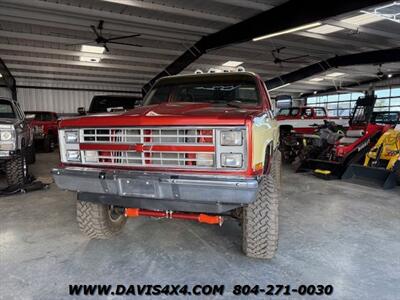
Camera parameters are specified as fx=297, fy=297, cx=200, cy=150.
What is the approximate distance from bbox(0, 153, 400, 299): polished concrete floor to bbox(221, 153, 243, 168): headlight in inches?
39.2

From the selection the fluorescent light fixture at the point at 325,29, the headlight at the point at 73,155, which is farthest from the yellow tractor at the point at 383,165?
the headlight at the point at 73,155

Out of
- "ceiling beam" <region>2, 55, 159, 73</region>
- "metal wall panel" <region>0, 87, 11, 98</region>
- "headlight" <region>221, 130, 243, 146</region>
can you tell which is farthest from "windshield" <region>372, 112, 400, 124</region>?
"metal wall panel" <region>0, 87, 11, 98</region>

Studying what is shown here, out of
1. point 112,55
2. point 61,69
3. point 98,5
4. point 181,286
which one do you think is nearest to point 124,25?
point 98,5

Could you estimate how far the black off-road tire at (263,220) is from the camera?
2.60 metres

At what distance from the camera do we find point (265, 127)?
2.60 m

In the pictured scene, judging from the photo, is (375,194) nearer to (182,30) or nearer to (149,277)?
(149,277)

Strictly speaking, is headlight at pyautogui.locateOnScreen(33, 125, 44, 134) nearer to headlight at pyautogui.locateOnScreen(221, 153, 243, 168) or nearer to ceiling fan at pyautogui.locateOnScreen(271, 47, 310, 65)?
ceiling fan at pyautogui.locateOnScreen(271, 47, 310, 65)

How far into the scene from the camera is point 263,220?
8.54 feet

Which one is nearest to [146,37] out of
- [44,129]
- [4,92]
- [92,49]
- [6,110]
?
[92,49]

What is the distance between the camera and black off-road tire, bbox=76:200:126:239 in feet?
9.95

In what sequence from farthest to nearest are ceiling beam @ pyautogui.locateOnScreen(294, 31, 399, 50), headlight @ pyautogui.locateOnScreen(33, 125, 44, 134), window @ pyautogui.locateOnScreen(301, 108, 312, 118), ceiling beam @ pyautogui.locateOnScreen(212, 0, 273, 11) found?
headlight @ pyautogui.locateOnScreen(33, 125, 44, 134), window @ pyautogui.locateOnScreen(301, 108, 312, 118), ceiling beam @ pyautogui.locateOnScreen(294, 31, 399, 50), ceiling beam @ pyautogui.locateOnScreen(212, 0, 273, 11)

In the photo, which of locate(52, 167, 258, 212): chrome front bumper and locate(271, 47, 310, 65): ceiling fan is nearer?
locate(52, 167, 258, 212): chrome front bumper

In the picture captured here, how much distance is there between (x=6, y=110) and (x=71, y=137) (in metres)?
4.25

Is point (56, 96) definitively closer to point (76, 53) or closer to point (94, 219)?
point (76, 53)
